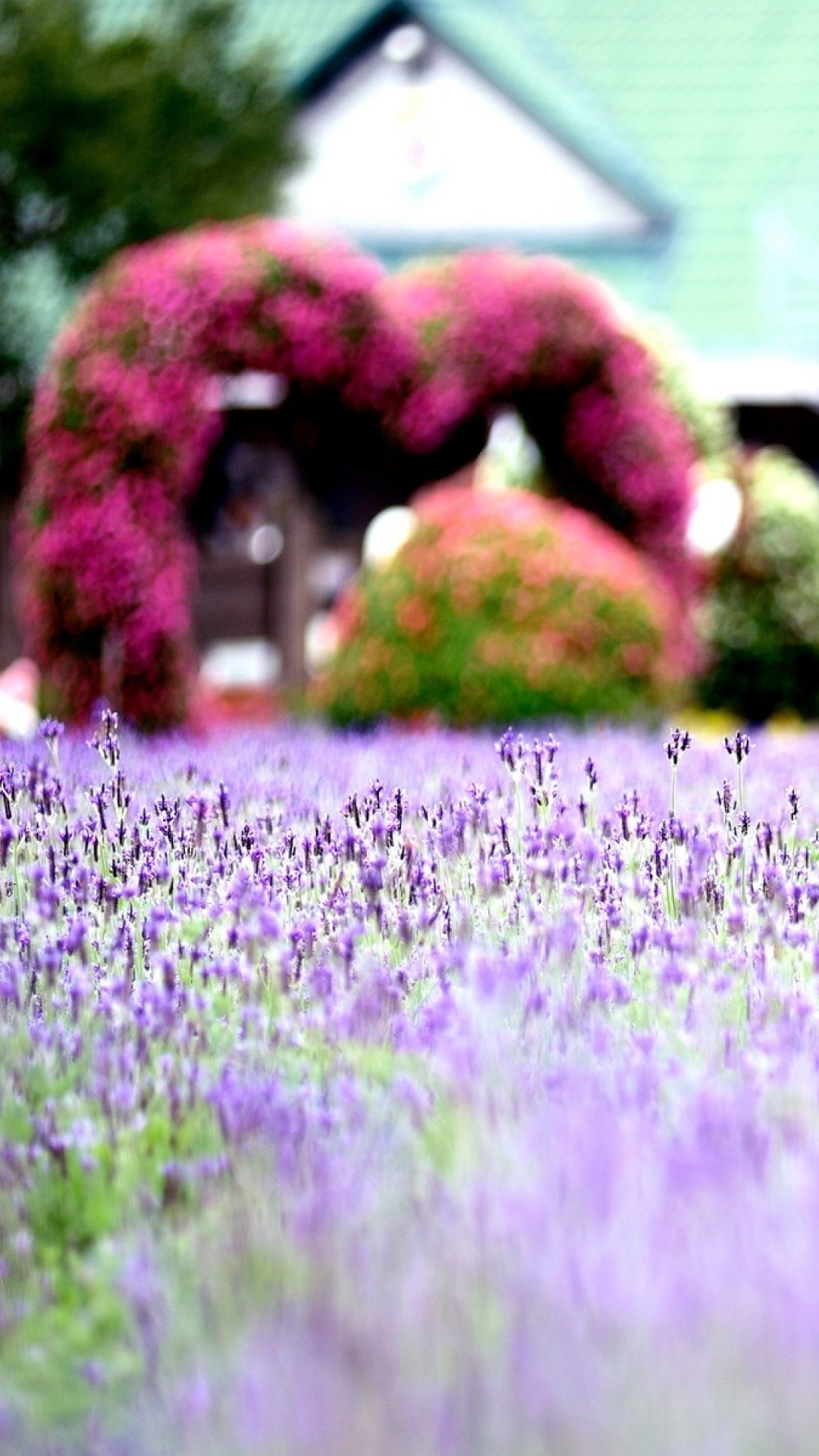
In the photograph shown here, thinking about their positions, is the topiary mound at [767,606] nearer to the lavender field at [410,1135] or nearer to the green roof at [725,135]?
the green roof at [725,135]

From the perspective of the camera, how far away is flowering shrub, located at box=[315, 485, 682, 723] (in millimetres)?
9336

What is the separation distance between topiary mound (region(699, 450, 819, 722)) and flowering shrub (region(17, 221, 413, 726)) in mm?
4611

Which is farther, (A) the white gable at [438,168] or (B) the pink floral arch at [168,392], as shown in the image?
(A) the white gable at [438,168]

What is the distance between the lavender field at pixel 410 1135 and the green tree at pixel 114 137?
1371 cm

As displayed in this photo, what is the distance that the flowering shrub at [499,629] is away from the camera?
30.6 ft

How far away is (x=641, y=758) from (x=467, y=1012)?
4425 millimetres

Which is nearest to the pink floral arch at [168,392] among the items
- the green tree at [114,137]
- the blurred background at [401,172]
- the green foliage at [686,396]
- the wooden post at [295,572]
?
the green foliage at [686,396]

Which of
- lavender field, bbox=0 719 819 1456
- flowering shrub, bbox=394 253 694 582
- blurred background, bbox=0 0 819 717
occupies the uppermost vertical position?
blurred background, bbox=0 0 819 717

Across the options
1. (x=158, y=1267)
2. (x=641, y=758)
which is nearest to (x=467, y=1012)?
(x=158, y=1267)

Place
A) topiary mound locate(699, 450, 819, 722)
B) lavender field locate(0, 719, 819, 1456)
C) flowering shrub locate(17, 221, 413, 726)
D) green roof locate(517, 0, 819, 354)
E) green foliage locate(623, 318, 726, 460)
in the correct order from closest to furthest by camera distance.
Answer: lavender field locate(0, 719, 819, 1456) < flowering shrub locate(17, 221, 413, 726) < green foliage locate(623, 318, 726, 460) < topiary mound locate(699, 450, 819, 722) < green roof locate(517, 0, 819, 354)

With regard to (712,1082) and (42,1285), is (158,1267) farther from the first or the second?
(712,1082)

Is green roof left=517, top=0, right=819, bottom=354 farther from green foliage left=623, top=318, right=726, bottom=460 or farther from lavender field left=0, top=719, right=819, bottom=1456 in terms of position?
lavender field left=0, top=719, right=819, bottom=1456

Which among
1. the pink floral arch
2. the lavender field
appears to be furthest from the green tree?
the lavender field

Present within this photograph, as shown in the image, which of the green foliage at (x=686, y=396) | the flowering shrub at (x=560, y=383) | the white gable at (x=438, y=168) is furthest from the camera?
the white gable at (x=438, y=168)
